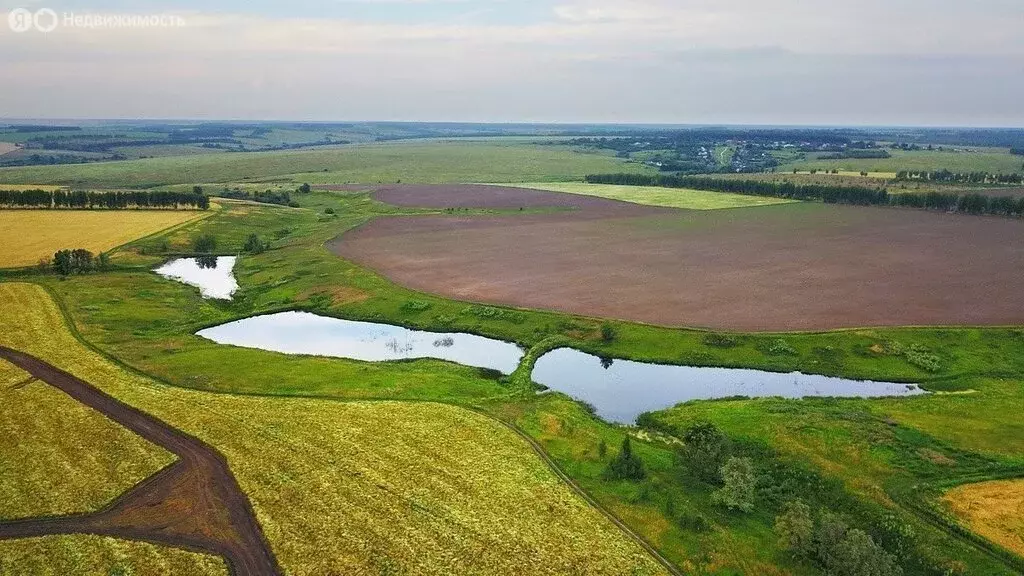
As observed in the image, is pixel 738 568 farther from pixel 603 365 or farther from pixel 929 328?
pixel 929 328

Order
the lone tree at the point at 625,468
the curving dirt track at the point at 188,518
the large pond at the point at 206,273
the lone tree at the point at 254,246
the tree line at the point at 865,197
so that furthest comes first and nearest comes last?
the tree line at the point at 865,197, the lone tree at the point at 254,246, the large pond at the point at 206,273, the lone tree at the point at 625,468, the curving dirt track at the point at 188,518

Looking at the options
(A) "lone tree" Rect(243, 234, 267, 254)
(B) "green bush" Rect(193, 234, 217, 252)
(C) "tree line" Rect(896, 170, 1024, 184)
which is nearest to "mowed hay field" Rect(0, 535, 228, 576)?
(A) "lone tree" Rect(243, 234, 267, 254)

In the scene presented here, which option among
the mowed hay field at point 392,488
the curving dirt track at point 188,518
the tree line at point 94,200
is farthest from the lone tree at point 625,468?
the tree line at point 94,200

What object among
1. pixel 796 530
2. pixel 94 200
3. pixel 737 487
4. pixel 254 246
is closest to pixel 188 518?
pixel 737 487

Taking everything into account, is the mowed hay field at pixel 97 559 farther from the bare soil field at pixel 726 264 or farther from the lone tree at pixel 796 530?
the bare soil field at pixel 726 264

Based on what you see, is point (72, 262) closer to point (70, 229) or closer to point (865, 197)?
point (70, 229)

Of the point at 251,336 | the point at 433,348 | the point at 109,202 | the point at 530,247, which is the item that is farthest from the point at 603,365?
the point at 109,202
